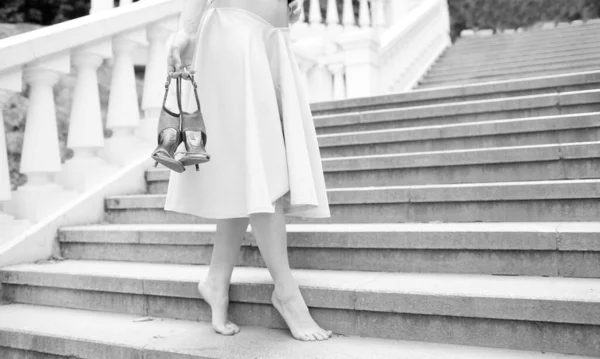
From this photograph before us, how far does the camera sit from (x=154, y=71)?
4.66 metres

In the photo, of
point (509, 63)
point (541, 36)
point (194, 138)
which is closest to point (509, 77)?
point (509, 63)

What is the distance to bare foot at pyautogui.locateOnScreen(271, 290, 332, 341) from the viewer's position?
2.34m

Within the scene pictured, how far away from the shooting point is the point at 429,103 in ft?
17.5

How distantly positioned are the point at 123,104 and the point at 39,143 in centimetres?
84

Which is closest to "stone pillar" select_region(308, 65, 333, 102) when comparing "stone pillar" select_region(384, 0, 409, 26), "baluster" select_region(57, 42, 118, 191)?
"baluster" select_region(57, 42, 118, 191)

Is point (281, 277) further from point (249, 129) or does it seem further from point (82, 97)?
point (82, 97)

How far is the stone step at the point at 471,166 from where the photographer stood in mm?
3314

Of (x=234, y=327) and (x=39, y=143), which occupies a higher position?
(x=39, y=143)

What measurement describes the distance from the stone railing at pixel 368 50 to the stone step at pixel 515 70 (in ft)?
1.38

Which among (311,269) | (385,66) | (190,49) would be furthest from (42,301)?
(385,66)

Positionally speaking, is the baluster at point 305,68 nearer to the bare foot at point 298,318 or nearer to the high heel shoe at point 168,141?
the high heel shoe at point 168,141

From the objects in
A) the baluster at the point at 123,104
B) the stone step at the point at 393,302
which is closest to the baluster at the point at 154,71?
the baluster at the point at 123,104

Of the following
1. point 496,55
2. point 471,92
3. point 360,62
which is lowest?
point 471,92

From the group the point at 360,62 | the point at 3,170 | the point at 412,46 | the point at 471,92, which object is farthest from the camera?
the point at 412,46
